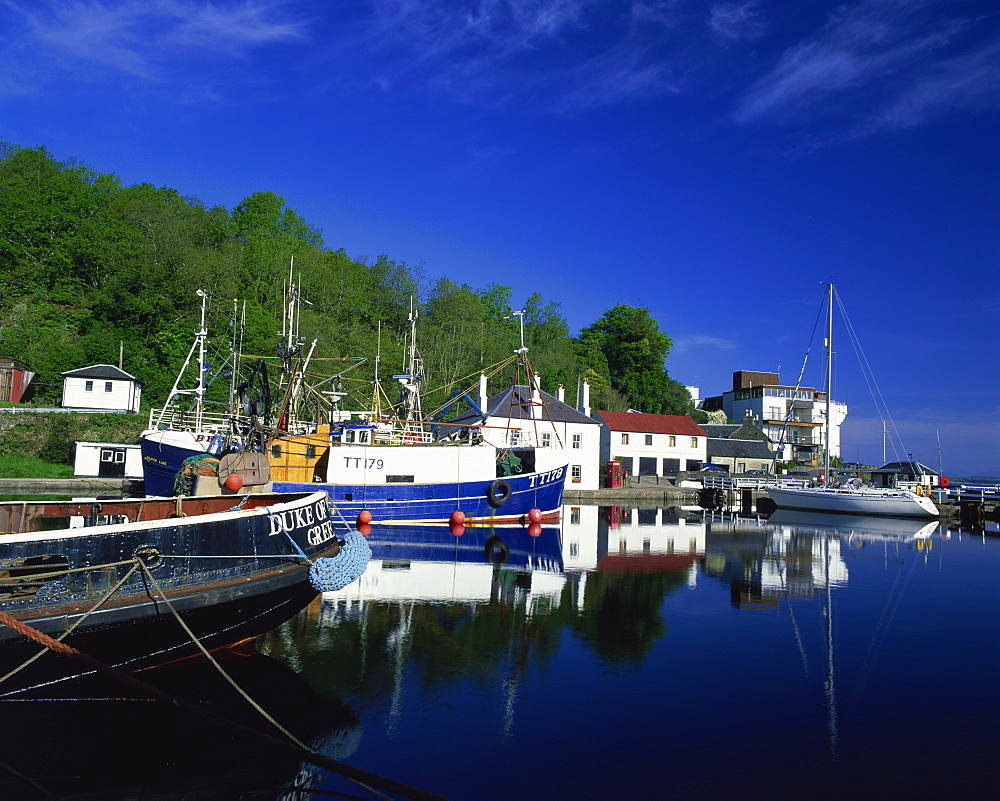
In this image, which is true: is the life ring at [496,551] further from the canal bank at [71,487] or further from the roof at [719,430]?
the roof at [719,430]

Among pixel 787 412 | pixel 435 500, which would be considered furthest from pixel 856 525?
pixel 787 412

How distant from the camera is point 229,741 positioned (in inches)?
298

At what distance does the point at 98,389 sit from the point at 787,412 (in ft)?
256

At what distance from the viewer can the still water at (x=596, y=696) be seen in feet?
Answer: 23.0

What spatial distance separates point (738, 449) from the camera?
64.6 m

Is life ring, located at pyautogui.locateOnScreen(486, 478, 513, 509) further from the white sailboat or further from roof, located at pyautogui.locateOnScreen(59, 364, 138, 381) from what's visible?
roof, located at pyautogui.locateOnScreen(59, 364, 138, 381)

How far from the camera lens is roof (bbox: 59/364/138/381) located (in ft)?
148

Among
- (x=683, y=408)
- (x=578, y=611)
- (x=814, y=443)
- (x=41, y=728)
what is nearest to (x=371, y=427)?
(x=578, y=611)

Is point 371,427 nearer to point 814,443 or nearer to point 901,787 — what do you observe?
point 901,787

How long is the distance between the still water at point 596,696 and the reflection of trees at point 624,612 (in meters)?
0.07

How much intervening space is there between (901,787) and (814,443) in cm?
8952

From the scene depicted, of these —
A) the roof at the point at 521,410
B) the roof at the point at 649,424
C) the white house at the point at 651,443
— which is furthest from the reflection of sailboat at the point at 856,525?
the roof at the point at 649,424

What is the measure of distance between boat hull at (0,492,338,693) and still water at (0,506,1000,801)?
2.41ft

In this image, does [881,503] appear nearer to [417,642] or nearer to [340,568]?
[417,642]
